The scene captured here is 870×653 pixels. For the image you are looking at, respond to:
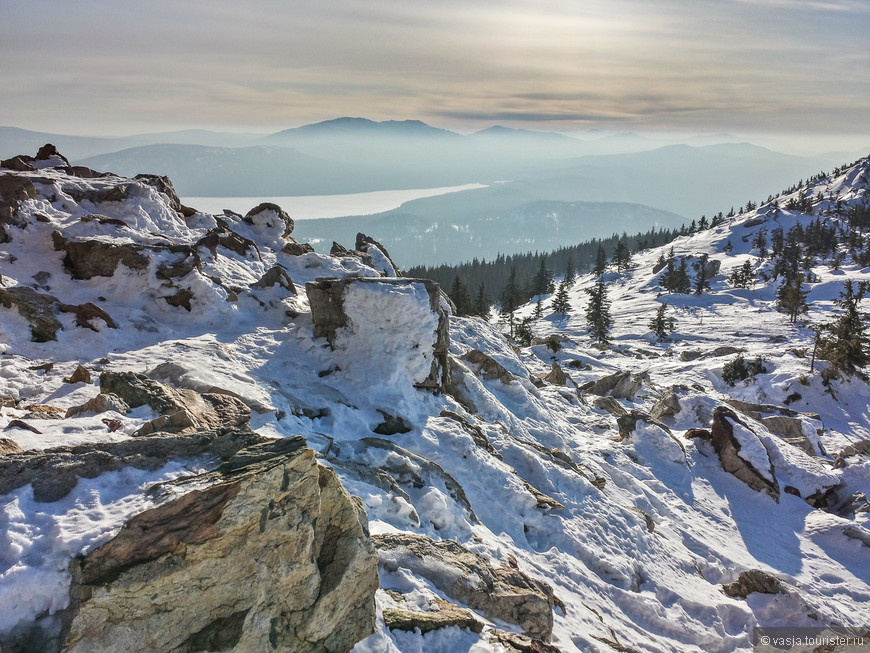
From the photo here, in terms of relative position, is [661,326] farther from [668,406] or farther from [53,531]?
[53,531]

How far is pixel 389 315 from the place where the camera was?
20078mm

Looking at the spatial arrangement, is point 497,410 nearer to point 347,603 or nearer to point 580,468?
point 580,468

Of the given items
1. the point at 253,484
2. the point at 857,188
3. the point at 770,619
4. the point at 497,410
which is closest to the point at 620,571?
the point at 770,619

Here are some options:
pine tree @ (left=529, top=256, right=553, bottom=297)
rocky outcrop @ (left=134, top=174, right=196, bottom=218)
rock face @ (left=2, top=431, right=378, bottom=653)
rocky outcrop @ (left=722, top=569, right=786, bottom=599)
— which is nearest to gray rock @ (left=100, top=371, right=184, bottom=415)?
rock face @ (left=2, top=431, right=378, bottom=653)

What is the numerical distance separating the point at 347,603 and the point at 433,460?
8.95 metres

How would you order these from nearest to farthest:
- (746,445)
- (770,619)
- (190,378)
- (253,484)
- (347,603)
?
1. (253,484)
2. (347,603)
3. (190,378)
4. (770,619)
5. (746,445)

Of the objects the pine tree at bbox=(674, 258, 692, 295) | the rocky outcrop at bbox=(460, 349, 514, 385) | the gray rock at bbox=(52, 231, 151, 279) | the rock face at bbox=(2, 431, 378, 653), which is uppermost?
the gray rock at bbox=(52, 231, 151, 279)

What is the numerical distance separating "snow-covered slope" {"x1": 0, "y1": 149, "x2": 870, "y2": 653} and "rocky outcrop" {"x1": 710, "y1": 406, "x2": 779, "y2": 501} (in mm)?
261

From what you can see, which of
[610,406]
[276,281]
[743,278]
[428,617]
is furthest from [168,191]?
[743,278]

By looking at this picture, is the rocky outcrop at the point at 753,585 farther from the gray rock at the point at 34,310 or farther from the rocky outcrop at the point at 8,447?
the gray rock at the point at 34,310

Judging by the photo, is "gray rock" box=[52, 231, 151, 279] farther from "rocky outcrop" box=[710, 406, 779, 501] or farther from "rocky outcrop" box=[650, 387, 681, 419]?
"rocky outcrop" box=[710, 406, 779, 501]

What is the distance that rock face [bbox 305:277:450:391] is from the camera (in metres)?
19.8

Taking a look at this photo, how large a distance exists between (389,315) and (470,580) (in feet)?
Result: 39.0

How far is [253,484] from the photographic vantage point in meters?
6.42
